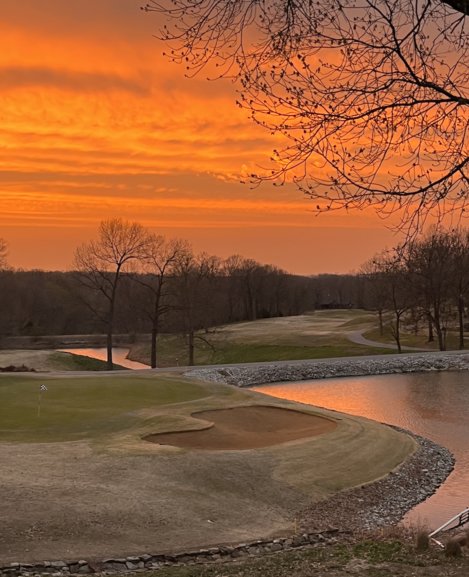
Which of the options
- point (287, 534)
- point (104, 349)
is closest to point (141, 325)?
point (104, 349)

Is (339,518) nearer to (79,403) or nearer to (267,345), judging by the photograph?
(79,403)

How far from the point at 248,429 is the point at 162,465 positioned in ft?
21.8

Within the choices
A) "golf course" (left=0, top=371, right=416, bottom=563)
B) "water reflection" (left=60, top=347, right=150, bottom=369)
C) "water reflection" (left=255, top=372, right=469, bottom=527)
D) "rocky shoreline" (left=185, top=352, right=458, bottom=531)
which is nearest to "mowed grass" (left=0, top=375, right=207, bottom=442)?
"golf course" (left=0, top=371, right=416, bottom=563)

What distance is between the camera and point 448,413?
29.0 m

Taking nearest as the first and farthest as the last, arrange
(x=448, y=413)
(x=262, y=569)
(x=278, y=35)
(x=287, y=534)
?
(x=278, y=35), (x=262, y=569), (x=287, y=534), (x=448, y=413)

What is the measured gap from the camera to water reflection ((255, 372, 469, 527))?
1705 cm

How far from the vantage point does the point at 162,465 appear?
16.7 metres

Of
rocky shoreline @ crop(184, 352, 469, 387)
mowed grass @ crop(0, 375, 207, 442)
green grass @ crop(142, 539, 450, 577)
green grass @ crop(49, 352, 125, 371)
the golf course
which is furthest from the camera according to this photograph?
green grass @ crop(49, 352, 125, 371)

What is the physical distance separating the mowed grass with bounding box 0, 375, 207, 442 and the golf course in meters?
0.07

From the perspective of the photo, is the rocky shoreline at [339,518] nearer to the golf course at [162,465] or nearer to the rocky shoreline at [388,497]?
the rocky shoreline at [388,497]

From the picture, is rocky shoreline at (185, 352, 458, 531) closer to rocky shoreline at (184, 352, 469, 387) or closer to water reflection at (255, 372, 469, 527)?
water reflection at (255, 372, 469, 527)

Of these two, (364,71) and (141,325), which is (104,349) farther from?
(364,71)

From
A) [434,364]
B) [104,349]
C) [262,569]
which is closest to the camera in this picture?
[262,569]

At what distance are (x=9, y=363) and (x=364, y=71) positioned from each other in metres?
47.3
